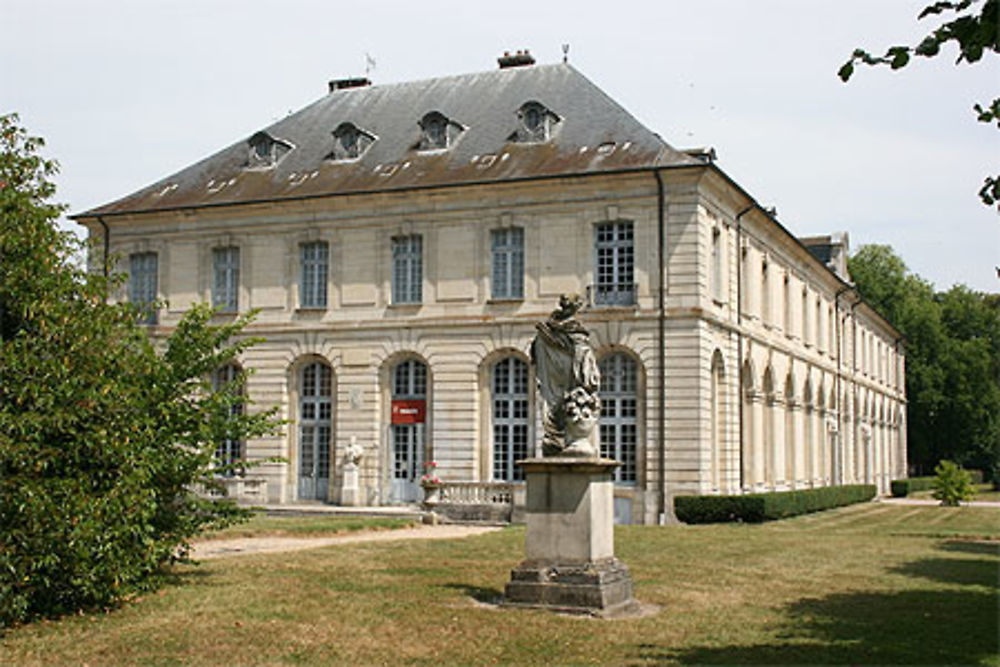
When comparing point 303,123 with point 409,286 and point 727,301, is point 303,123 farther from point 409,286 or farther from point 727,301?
point 727,301

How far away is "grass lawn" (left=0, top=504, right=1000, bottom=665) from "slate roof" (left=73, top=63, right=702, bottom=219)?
13543 millimetres

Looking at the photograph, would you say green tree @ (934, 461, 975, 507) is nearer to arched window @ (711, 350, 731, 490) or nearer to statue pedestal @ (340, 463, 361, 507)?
arched window @ (711, 350, 731, 490)

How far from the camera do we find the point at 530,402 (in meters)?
28.3

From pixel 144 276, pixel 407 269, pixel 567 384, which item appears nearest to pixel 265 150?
pixel 144 276

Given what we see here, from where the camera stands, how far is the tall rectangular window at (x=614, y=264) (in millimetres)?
27359

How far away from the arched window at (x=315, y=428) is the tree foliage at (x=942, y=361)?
38.6 meters

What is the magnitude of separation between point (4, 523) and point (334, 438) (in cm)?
2056

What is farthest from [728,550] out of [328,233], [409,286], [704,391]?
[328,233]

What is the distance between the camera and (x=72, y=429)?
1015cm

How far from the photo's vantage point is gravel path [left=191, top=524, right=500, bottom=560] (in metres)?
16.8

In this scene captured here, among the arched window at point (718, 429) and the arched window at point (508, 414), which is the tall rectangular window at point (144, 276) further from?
the arched window at point (718, 429)

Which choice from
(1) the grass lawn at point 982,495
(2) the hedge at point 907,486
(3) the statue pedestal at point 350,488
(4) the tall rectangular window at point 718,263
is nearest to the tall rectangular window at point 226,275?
(3) the statue pedestal at point 350,488

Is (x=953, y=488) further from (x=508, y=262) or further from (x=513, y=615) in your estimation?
(x=513, y=615)

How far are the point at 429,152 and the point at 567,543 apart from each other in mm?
20927
